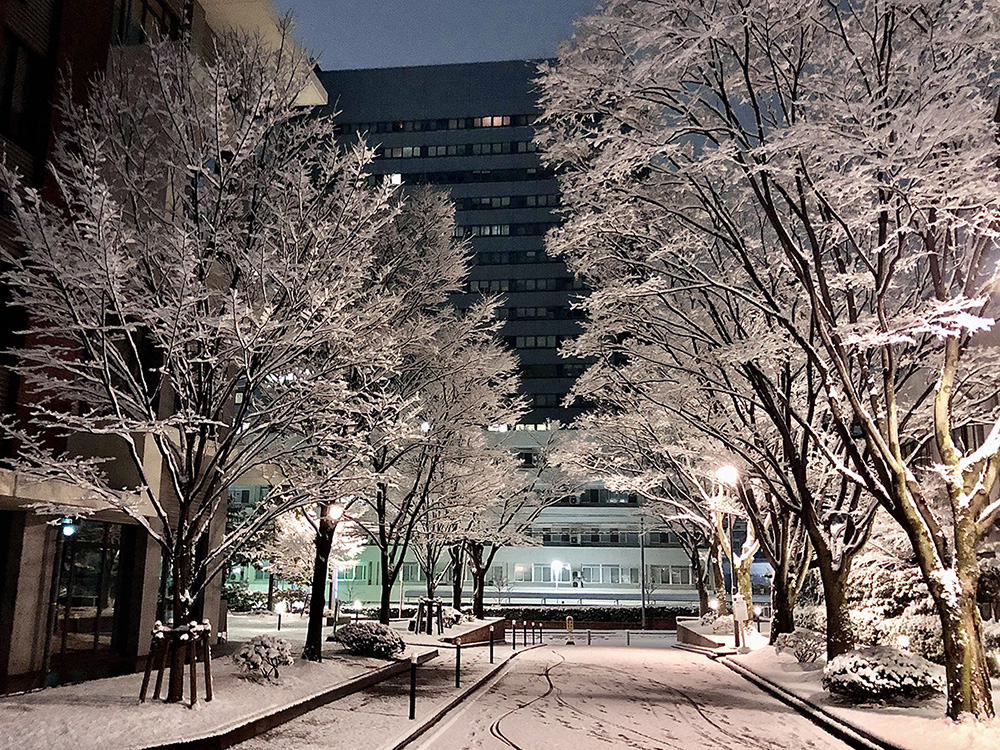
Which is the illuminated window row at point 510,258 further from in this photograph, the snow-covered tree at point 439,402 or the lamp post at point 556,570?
the snow-covered tree at point 439,402

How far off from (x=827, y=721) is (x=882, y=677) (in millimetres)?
1495

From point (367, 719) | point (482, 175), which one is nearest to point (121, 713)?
point (367, 719)

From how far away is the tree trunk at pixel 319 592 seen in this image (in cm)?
1942

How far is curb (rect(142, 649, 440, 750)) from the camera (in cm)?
1071

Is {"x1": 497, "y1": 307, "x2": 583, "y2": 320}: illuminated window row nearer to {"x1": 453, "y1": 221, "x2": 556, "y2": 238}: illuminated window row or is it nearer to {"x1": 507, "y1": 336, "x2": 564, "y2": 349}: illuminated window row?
{"x1": 507, "y1": 336, "x2": 564, "y2": 349}: illuminated window row

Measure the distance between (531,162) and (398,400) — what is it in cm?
8427

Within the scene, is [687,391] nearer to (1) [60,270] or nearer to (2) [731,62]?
(2) [731,62]

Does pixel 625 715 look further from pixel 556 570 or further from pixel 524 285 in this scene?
pixel 524 285

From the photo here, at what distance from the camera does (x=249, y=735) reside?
12047mm

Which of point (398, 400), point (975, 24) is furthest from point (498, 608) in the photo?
point (975, 24)

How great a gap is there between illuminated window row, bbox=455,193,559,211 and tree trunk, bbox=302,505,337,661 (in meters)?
81.5

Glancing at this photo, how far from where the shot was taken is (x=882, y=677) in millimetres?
14562

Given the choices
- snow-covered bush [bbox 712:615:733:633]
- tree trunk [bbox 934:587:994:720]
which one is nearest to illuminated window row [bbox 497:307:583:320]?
snow-covered bush [bbox 712:615:733:633]

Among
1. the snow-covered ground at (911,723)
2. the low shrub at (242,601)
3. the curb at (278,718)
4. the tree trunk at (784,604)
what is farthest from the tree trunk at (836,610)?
the low shrub at (242,601)
